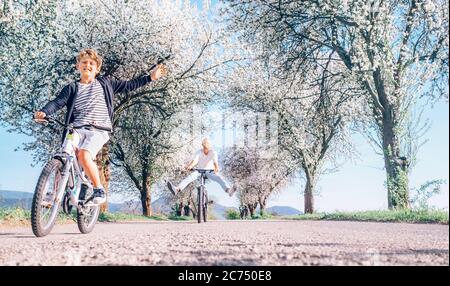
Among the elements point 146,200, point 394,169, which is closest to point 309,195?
point 146,200

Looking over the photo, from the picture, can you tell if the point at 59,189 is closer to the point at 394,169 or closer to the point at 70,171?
Answer: the point at 70,171

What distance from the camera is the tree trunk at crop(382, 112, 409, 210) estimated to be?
1216cm

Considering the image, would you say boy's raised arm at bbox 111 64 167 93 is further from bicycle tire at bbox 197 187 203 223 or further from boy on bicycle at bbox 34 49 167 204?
bicycle tire at bbox 197 187 203 223

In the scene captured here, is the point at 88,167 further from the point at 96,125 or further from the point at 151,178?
the point at 151,178

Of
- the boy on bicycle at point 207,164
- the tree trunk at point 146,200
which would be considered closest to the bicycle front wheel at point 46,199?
the boy on bicycle at point 207,164

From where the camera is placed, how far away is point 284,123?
27797mm

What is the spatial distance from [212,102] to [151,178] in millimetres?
9463

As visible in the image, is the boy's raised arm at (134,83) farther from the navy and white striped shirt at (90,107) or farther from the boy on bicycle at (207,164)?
the boy on bicycle at (207,164)

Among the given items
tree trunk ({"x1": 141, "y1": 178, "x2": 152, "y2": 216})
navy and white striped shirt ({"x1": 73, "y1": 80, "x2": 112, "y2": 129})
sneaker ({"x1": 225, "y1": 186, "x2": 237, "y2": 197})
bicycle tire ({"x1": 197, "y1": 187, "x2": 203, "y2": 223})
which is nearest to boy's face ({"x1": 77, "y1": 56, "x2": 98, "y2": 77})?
navy and white striped shirt ({"x1": 73, "y1": 80, "x2": 112, "y2": 129})

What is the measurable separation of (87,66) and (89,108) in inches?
22.6

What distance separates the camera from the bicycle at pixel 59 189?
5359mm

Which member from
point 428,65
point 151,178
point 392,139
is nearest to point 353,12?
point 428,65

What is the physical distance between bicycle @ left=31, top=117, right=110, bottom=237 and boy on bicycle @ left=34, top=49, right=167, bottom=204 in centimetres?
13
